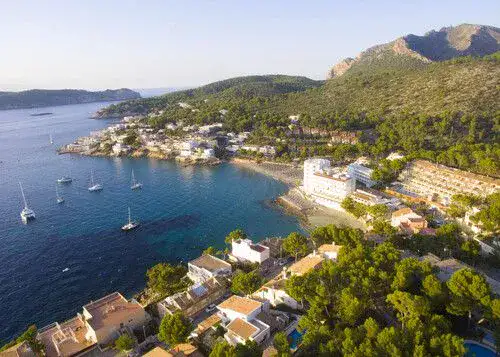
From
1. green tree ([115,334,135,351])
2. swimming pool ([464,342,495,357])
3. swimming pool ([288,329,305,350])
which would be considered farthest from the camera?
green tree ([115,334,135,351])

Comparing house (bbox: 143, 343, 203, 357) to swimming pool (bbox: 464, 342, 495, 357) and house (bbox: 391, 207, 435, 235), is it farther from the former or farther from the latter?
house (bbox: 391, 207, 435, 235)

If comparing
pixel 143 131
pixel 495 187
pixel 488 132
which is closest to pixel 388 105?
pixel 488 132

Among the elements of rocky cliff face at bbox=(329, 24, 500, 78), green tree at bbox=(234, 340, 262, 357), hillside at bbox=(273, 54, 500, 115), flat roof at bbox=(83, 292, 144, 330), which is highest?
rocky cliff face at bbox=(329, 24, 500, 78)

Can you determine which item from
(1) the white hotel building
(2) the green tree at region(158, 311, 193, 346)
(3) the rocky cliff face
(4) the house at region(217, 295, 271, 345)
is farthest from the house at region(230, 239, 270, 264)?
(3) the rocky cliff face

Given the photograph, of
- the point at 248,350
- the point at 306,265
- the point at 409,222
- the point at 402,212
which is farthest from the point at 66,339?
the point at 402,212

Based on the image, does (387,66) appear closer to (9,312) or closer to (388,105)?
(388,105)

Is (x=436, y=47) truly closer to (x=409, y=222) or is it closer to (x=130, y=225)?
(x=409, y=222)

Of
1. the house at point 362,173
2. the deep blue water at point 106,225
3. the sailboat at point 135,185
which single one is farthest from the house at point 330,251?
the sailboat at point 135,185
